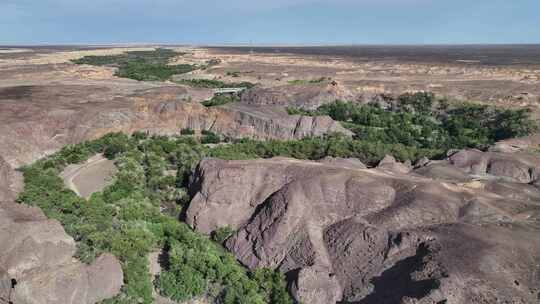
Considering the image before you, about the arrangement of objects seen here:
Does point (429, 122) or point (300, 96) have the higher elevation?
point (300, 96)

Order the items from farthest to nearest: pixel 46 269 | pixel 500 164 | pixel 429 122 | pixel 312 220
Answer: pixel 429 122 < pixel 500 164 < pixel 312 220 < pixel 46 269

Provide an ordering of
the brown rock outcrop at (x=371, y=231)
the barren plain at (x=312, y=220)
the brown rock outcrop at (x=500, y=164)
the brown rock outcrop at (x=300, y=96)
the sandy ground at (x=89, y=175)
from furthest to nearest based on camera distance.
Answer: the brown rock outcrop at (x=300, y=96) → the sandy ground at (x=89, y=175) → the brown rock outcrop at (x=500, y=164) → the barren plain at (x=312, y=220) → the brown rock outcrop at (x=371, y=231)

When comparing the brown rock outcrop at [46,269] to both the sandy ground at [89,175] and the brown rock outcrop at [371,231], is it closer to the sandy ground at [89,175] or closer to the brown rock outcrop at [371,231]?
the brown rock outcrop at [371,231]

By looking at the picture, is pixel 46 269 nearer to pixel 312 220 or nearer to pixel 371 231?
pixel 312 220

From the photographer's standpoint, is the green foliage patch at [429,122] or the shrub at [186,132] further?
the shrub at [186,132]

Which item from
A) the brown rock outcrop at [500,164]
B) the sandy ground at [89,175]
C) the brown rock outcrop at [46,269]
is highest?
the brown rock outcrop at [500,164]

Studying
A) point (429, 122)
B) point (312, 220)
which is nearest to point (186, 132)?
point (312, 220)

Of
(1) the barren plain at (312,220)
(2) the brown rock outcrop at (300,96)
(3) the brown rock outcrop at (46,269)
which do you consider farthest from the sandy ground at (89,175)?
(2) the brown rock outcrop at (300,96)

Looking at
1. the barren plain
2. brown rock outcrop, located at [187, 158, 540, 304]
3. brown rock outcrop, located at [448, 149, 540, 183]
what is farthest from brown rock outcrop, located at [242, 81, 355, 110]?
brown rock outcrop, located at [187, 158, 540, 304]
